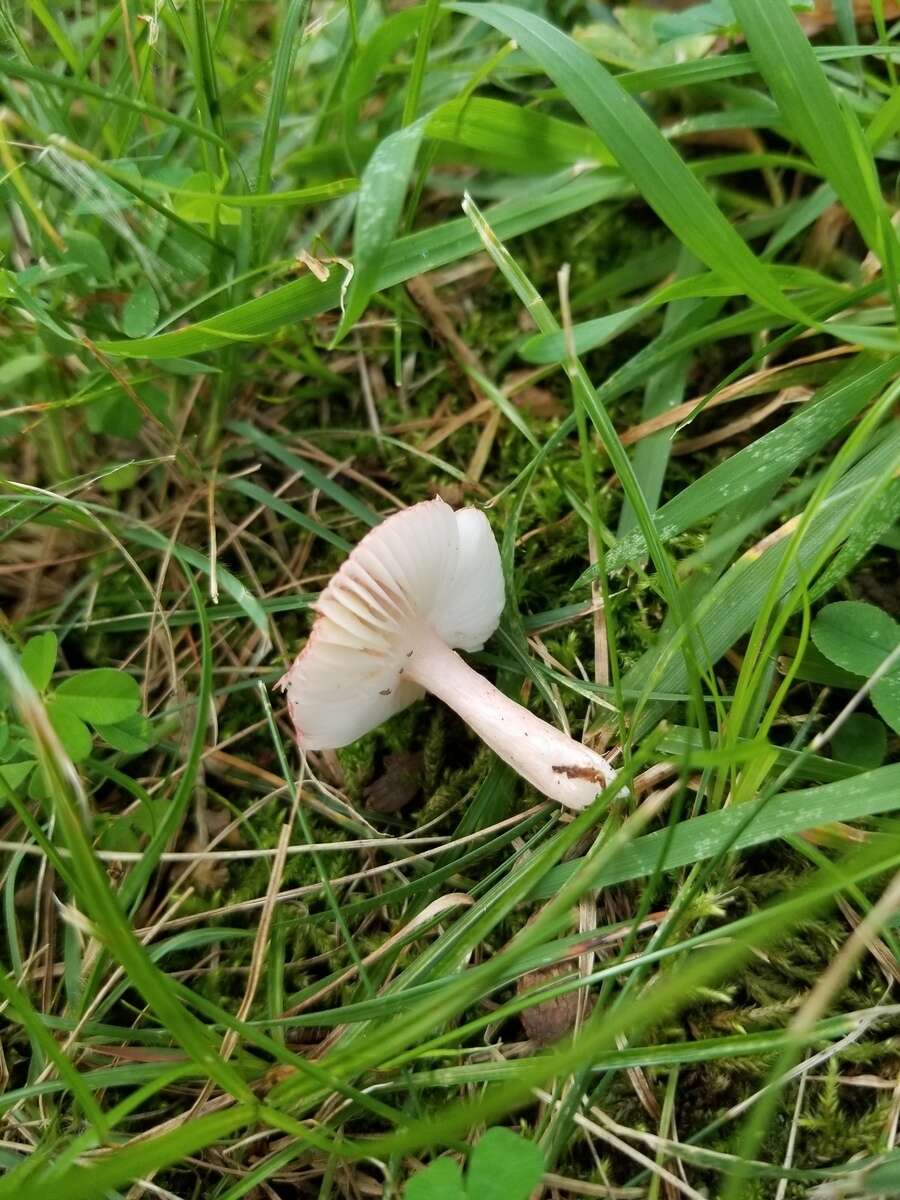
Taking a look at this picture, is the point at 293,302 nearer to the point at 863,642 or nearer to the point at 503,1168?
the point at 863,642

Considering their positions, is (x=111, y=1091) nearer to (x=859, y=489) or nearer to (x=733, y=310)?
(x=859, y=489)

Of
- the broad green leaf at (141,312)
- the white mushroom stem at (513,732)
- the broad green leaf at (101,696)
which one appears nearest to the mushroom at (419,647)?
the white mushroom stem at (513,732)

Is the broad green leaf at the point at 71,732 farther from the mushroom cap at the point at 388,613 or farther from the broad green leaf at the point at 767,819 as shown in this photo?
the broad green leaf at the point at 767,819

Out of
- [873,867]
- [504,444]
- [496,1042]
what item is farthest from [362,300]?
[496,1042]

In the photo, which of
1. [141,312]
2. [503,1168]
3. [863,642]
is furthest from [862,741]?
[141,312]

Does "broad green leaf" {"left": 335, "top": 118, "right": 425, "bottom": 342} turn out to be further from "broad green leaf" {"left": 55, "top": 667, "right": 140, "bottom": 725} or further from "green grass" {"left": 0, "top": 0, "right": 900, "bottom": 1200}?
"broad green leaf" {"left": 55, "top": 667, "right": 140, "bottom": 725}

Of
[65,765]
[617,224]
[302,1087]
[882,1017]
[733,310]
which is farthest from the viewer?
[617,224]
